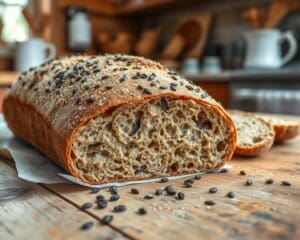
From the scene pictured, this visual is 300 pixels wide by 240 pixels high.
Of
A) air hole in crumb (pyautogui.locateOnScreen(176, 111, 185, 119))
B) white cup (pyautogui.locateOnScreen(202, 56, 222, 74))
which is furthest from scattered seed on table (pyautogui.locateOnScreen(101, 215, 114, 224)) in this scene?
white cup (pyautogui.locateOnScreen(202, 56, 222, 74))

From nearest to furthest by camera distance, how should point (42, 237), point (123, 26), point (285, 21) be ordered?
point (42, 237) → point (285, 21) → point (123, 26)

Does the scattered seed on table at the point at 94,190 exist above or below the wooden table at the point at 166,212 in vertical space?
below

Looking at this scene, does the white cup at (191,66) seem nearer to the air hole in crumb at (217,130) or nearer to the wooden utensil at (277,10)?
the wooden utensil at (277,10)

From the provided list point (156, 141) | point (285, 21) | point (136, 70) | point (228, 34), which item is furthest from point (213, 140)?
point (228, 34)

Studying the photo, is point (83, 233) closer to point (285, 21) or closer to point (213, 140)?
point (213, 140)

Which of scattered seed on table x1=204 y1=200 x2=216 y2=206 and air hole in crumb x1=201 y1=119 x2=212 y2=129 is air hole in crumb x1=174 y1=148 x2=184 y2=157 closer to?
air hole in crumb x1=201 y1=119 x2=212 y2=129

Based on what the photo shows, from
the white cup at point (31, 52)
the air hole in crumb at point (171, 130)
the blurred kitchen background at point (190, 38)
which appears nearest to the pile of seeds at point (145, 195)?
the air hole in crumb at point (171, 130)

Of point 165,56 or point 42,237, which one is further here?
point 165,56
